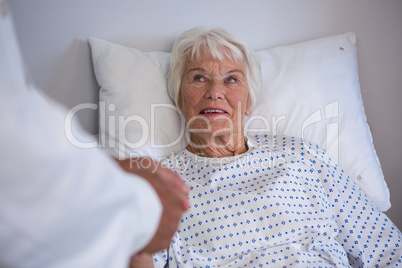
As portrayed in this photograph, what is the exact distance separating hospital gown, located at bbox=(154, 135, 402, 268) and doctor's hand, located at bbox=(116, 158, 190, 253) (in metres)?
0.53

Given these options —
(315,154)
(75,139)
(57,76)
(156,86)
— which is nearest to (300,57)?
(315,154)

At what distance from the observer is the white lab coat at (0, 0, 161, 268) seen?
418 mm

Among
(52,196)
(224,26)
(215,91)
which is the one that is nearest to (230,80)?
(215,91)

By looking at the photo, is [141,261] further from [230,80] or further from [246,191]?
[230,80]

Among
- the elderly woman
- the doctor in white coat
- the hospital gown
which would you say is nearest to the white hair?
the elderly woman

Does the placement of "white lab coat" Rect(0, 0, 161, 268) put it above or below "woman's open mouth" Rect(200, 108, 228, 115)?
above

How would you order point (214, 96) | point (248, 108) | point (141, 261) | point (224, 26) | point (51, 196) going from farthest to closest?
point (224, 26) → point (248, 108) → point (214, 96) → point (141, 261) → point (51, 196)

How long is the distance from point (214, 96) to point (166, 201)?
804 millimetres

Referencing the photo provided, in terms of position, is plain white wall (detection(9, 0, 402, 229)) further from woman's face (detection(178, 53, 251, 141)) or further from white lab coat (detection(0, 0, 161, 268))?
white lab coat (detection(0, 0, 161, 268))

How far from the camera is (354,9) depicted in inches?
68.4

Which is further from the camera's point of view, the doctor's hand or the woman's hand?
the woman's hand

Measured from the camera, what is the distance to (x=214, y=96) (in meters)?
1.38

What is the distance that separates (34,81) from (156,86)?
18.3 inches

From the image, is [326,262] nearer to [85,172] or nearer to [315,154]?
[315,154]
